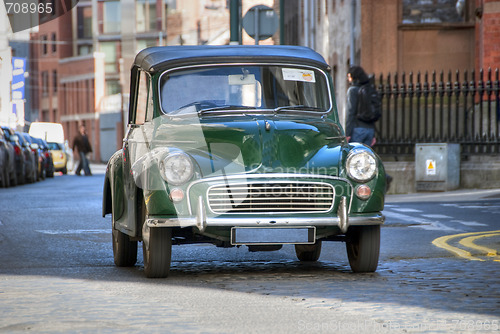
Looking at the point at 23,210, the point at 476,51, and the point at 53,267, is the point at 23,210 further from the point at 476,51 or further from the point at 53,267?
the point at 476,51

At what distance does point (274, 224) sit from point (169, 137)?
1150 millimetres

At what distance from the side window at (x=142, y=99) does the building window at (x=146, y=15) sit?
8539 centimetres

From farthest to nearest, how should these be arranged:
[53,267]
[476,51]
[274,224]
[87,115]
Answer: [87,115] → [476,51] → [53,267] → [274,224]

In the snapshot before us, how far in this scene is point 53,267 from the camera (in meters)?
9.25

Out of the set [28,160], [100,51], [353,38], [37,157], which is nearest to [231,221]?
[353,38]

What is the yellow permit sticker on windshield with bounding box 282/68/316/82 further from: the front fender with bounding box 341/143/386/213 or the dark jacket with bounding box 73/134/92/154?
the dark jacket with bounding box 73/134/92/154

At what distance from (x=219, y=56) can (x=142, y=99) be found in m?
0.83

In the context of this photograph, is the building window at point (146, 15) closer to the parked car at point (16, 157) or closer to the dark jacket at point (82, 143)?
the dark jacket at point (82, 143)

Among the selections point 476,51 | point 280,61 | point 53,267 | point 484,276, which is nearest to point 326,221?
point 484,276

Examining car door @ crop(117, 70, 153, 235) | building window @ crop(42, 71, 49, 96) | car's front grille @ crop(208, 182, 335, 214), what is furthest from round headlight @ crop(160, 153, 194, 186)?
building window @ crop(42, 71, 49, 96)

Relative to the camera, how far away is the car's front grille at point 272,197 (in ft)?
26.3

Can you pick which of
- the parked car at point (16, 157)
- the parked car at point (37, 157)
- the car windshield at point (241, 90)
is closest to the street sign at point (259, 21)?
the car windshield at point (241, 90)

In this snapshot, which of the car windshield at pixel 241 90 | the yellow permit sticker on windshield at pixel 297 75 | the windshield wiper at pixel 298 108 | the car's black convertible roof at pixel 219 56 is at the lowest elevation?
the windshield wiper at pixel 298 108

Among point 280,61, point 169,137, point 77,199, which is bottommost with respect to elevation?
point 77,199
